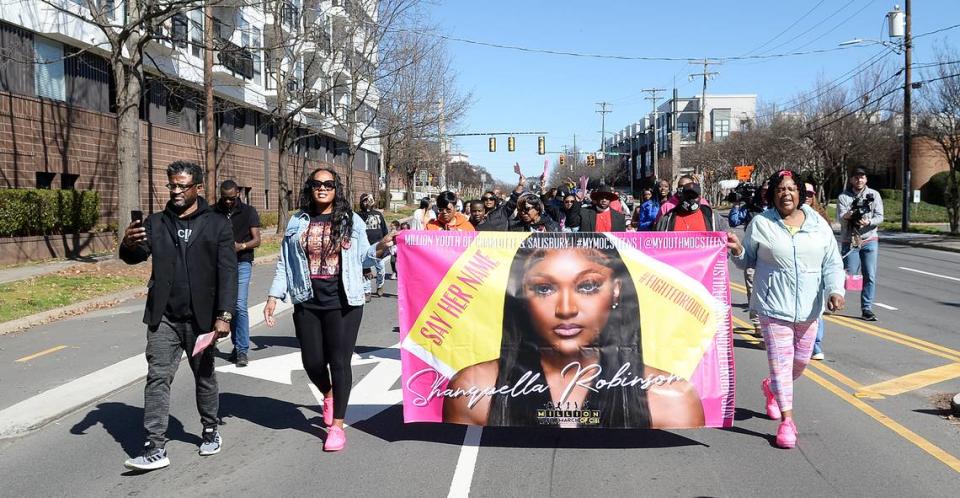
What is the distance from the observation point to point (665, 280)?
562 cm

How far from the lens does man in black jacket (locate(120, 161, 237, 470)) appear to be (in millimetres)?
5301

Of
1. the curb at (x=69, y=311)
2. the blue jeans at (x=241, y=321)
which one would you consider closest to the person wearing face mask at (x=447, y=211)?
the blue jeans at (x=241, y=321)

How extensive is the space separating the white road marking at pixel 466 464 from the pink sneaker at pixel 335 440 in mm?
809

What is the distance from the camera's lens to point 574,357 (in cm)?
556

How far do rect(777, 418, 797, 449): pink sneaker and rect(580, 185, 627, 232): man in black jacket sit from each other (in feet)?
18.6

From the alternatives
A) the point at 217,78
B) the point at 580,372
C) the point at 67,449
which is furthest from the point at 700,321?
the point at 217,78

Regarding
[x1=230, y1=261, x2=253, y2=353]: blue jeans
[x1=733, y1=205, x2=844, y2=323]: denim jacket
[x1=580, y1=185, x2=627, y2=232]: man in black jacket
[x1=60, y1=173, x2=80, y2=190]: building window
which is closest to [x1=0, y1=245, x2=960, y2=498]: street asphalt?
[x1=230, y1=261, x2=253, y2=353]: blue jeans

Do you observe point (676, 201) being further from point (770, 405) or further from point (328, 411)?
point (328, 411)

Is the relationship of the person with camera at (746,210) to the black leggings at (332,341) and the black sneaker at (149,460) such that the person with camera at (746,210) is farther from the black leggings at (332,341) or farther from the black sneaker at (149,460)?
the black sneaker at (149,460)

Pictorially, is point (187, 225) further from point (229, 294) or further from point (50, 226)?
point (50, 226)

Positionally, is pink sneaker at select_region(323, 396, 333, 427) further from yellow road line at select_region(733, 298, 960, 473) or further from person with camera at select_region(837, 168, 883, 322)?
person with camera at select_region(837, 168, 883, 322)

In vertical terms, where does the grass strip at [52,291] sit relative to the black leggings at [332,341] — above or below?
below

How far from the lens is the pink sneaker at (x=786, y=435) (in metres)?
5.65

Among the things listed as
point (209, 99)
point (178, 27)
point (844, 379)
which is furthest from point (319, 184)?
point (178, 27)
